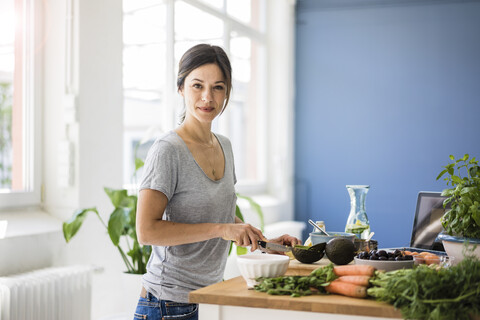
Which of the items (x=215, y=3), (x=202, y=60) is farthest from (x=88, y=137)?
(x=215, y=3)

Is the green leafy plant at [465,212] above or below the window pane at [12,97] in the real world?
below

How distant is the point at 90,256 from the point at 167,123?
126 cm

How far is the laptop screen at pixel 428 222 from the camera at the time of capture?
239cm

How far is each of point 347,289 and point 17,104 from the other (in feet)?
7.22

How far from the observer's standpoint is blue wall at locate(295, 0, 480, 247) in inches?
212

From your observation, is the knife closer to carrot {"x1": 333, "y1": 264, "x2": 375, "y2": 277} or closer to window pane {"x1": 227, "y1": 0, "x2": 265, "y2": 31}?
carrot {"x1": 333, "y1": 264, "x2": 375, "y2": 277}

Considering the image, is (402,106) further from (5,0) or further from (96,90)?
(5,0)

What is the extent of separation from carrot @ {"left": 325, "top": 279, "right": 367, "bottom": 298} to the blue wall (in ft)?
13.8

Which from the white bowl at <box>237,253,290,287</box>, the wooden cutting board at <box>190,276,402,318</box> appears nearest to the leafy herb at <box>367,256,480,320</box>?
the wooden cutting board at <box>190,276,402,318</box>

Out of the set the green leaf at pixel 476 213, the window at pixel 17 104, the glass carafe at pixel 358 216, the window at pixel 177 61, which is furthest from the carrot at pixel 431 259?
the window at pixel 17 104

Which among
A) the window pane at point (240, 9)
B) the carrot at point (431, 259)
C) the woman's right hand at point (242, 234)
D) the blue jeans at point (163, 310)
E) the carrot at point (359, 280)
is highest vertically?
the window pane at point (240, 9)

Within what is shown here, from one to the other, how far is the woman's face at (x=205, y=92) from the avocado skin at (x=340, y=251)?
1.79 ft

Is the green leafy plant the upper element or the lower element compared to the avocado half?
upper

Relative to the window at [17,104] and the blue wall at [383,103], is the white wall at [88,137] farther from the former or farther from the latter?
the blue wall at [383,103]
